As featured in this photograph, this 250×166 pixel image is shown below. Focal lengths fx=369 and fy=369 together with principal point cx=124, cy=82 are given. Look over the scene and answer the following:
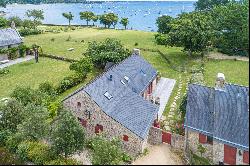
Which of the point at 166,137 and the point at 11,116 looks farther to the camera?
the point at 11,116

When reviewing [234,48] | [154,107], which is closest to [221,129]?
[154,107]

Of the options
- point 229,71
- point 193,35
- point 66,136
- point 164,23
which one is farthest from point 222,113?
point 164,23

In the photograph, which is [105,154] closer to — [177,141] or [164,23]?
[177,141]

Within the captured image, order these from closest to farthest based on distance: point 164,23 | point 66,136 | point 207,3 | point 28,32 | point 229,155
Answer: point 229,155 < point 66,136 < point 164,23 < point 28,32 < point 207,3

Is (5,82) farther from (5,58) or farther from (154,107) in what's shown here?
(154,107)

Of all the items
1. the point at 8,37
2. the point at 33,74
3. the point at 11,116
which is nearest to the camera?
the point at 11,116

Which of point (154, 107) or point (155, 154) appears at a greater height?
point (154, 107)
